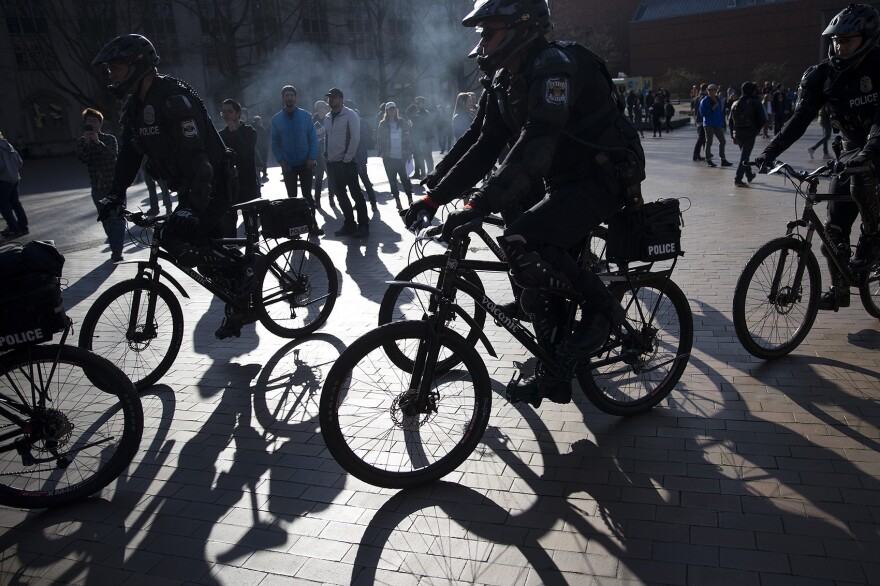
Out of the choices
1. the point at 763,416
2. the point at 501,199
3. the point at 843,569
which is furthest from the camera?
the point at 763,416

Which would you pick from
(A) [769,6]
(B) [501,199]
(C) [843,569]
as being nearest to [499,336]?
(B) [501,199]

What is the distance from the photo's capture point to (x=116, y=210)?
539 centimetres

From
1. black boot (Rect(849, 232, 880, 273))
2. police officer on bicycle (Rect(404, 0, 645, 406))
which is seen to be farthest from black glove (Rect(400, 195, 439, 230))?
black boot (Rect(849, 232, 880, 273))

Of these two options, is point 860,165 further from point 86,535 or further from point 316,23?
point 316,23

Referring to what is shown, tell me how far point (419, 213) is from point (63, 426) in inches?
80.4

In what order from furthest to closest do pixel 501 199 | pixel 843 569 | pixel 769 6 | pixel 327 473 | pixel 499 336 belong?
pixel 769 6 < pixel 499 336 < pixel 327 473 < pixel 501 199 < pixel 843 569

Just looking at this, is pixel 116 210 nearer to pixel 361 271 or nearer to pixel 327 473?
pixel 327 473

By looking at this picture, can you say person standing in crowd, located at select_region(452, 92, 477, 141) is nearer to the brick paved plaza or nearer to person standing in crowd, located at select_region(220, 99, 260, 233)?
person standing in crowd, located at select_region(220, 99, 260, 233)

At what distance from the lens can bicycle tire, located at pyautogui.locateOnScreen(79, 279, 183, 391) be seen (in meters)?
5.04

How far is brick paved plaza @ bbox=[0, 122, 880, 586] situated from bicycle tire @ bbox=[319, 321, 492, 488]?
139mm

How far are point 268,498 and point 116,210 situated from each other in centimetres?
272

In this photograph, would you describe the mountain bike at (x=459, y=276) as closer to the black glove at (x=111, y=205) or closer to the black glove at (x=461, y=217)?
the black glove at (x=461, y=217)

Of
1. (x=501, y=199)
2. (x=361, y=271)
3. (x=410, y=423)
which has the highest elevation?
(x=501, y=199)

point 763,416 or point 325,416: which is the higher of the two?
point 325,416
